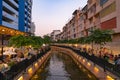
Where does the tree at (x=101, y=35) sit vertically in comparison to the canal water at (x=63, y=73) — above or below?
above

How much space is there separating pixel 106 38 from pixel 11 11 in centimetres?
4400

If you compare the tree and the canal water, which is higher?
the tree

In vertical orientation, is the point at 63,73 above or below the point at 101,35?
below

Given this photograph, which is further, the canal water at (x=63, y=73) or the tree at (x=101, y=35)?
the tree at (x=101, y=35)

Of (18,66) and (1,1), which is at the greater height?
(1,1)

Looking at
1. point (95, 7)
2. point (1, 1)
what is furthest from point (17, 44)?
point (95, 7)

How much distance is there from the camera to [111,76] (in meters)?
18.4

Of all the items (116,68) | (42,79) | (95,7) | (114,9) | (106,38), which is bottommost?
(42,79)

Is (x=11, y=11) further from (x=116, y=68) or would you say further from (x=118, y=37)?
(x=116, y=68)

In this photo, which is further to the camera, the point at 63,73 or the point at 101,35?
the point at 101,35

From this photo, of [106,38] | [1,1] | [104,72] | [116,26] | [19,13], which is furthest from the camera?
[19,13]

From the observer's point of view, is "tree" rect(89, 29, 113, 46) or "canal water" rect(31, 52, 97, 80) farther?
"tree" rect(89, 29, 113, 46)

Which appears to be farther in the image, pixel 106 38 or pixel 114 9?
pixel 114 9

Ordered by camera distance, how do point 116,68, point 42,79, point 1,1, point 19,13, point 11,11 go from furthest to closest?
point 19,13 → point 11,11 → point 1,1 → point 42,79 → point 116,68
